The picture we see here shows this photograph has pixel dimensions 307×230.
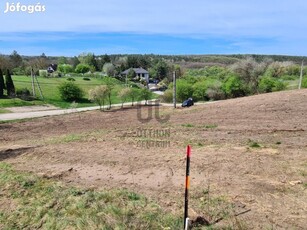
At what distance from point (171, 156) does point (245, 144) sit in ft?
7.77

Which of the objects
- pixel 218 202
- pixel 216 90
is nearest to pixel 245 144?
pixel 218 202

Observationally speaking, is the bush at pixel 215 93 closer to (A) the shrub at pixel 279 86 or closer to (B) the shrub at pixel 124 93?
(A) the shrub at pixel 279 86

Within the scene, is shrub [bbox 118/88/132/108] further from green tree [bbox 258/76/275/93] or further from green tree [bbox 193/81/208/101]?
green tree [bbox 258/76/275/93]

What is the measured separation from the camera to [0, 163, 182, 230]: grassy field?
4.71 metres

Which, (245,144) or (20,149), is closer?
(245,144)

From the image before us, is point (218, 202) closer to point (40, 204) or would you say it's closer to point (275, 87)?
point (40, 204)

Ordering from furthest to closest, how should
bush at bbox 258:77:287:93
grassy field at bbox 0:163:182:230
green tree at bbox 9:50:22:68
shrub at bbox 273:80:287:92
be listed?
green tree at bbox 9:50:22:68
bush at bbox 258:77:287:93
shrub at bbox 273:80:287:92
grassy field at bbox 0:163:182:230

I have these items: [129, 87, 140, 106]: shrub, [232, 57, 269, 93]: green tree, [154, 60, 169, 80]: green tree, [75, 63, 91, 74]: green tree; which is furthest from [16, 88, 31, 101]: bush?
[154, 60, 169, 80]: green tree

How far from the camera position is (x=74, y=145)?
9.48 meters

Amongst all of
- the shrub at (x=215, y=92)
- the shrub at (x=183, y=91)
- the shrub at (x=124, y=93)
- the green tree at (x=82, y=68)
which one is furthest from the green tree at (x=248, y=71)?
the green tree at (x=82, y=68)

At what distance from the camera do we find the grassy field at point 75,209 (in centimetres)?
471

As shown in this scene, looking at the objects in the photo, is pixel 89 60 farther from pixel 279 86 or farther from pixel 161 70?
pixel 279 86

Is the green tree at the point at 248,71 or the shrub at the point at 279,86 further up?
the green tree at the point at 248,71

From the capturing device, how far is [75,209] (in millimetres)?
5133
